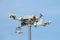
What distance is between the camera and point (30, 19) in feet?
43.8

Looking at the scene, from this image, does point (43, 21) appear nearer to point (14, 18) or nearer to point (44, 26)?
point (44, 26)

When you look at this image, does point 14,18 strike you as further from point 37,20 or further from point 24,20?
point 37,20

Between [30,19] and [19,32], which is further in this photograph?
[19,32]

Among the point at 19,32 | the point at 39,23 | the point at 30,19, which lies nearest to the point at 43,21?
the point at 39,23

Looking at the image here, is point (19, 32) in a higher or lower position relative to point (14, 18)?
lower

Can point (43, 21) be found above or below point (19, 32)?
above

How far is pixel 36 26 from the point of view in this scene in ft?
46.9

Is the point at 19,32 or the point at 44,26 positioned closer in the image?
the point at 44,26

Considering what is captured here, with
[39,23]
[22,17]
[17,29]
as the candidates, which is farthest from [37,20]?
[17,29]

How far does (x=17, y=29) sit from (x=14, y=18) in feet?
4.86

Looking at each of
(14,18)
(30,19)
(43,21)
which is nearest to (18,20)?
(14,18)

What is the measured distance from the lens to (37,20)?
1404cm

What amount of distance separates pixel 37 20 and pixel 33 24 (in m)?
0.57

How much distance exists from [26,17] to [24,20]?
1.39ft
